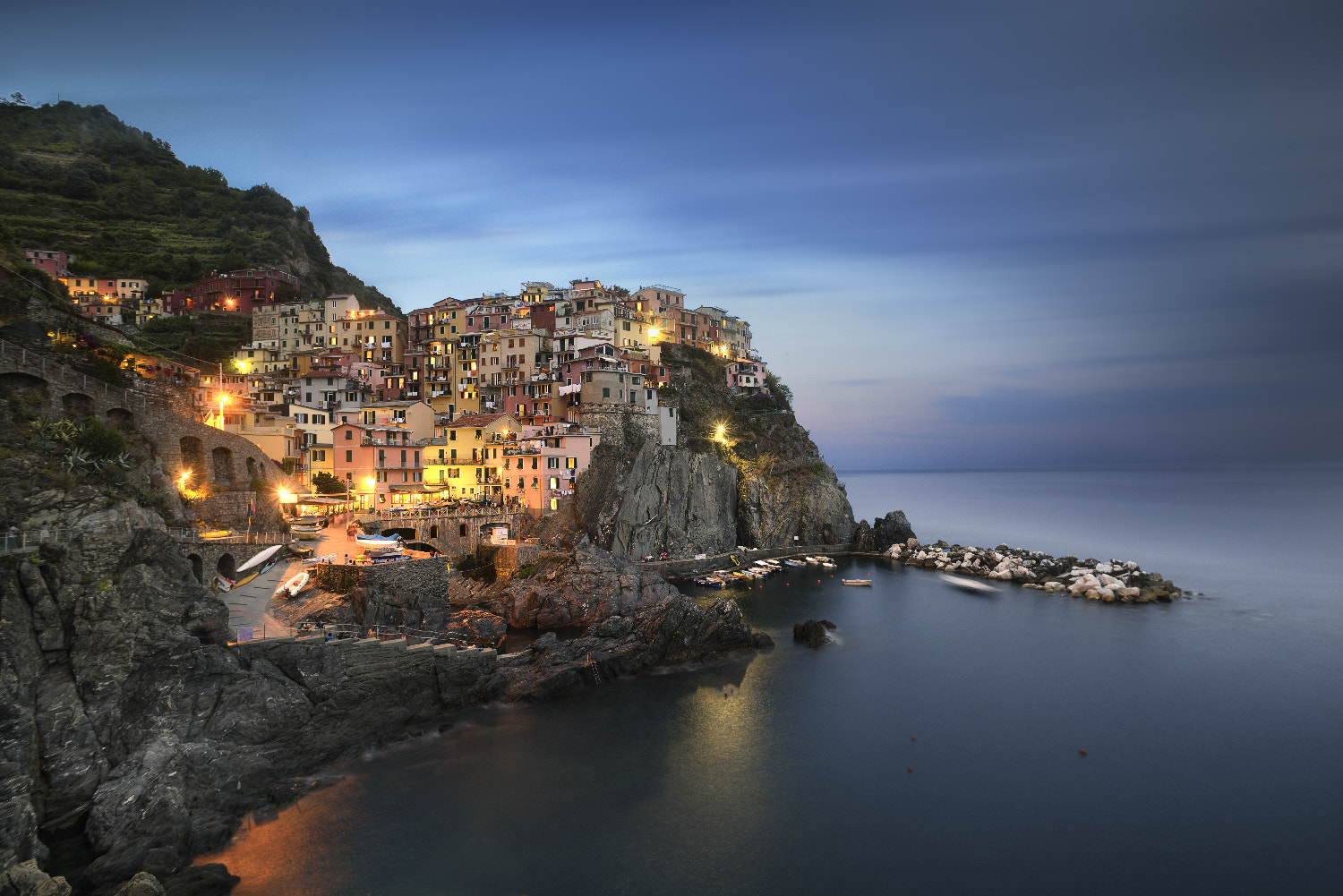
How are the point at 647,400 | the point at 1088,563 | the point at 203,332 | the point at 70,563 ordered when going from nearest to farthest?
1. the point at 70,563
2. the point at 1088,563
3. the point at 647,400
4. the point at 203,332

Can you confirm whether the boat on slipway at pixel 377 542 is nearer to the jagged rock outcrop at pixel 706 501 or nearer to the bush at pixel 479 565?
the bush at pixel 479 565

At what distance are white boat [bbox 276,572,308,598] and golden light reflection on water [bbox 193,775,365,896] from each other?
907cm

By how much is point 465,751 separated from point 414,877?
19.0 ft

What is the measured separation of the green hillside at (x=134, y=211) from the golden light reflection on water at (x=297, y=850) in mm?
71782

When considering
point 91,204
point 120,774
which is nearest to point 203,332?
point 91,204

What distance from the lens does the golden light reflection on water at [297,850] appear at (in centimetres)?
1516

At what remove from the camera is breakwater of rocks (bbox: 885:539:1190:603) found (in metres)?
44.5

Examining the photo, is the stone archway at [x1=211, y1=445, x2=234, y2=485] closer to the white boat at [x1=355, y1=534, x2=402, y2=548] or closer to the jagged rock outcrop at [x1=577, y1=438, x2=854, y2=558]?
the white boat at [x1=355, y1=534, x2=402, y2=548]

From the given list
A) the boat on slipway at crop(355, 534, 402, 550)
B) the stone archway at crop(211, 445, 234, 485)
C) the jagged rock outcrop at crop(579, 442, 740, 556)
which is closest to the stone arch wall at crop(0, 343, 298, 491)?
the stone archway at crop(211, 445, 234, 485)

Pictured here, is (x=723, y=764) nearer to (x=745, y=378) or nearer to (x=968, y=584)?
(x=968, y=584)

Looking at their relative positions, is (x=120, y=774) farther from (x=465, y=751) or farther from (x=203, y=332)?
(x=203, y=332)

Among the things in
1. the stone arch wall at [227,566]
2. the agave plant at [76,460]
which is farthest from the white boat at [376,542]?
the agave plant at [76,460]

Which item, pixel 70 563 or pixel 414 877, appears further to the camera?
pixel 70 563

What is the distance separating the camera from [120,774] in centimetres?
1620
